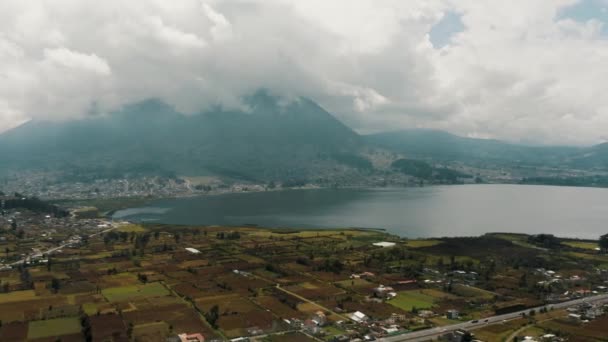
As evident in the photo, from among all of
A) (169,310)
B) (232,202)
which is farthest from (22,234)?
(232,202)

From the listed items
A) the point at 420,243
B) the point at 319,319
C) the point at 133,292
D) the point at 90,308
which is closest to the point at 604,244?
the point at 420,243

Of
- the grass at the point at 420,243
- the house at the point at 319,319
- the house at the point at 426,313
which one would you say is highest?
the grass at the point at 420,243

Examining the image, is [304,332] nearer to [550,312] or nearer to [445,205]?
[550,312]

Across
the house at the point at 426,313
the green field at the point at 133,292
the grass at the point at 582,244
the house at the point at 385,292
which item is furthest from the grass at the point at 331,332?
the grass at the point at 582,244

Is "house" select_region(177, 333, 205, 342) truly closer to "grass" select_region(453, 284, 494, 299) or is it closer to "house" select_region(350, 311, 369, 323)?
"house" select_region(350, 311, 369, 323)

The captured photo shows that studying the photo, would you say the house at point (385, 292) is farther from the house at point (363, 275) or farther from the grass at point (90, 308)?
the grass at point (90, 308)
